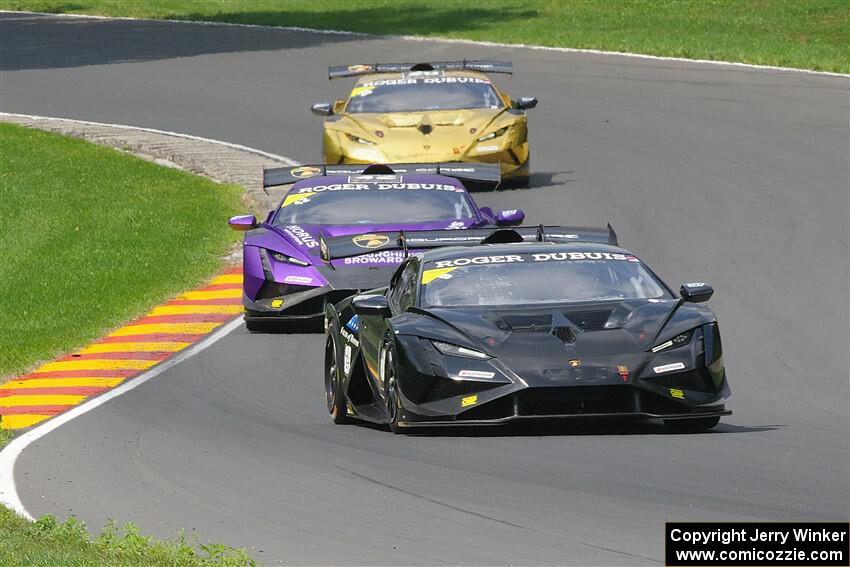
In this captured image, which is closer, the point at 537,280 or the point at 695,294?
the point at 695,294

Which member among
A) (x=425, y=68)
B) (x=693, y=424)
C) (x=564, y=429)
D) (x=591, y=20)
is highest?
(x=564, y=429)

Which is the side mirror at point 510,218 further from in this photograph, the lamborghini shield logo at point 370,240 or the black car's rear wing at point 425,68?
the black car's rear wing at point 425,68

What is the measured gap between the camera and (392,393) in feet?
36.7

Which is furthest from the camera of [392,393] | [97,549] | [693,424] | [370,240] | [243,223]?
[243,223]

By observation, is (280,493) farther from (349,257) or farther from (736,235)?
(736,235)

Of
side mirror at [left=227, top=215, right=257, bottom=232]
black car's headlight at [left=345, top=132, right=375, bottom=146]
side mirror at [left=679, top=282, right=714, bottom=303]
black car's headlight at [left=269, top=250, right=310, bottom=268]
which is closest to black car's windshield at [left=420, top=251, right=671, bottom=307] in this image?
side mirror at [left=679, top=282, right=714, bottom=303]

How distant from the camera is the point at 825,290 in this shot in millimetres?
18047

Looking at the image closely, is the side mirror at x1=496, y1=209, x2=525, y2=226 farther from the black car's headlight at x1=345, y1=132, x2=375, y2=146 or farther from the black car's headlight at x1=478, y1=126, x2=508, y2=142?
the black car's headlight at x1=345, y1=132, x2=375, y2=146

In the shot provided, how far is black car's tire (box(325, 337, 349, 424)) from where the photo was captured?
40.5 feet

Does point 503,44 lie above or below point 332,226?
below

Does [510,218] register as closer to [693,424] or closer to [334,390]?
[334,390]

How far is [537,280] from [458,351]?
115 cm

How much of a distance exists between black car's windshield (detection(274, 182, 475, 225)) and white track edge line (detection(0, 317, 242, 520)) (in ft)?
4.19

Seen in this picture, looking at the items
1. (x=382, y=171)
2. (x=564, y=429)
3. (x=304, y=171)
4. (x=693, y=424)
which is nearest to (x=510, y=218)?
(x=382, y=171)
